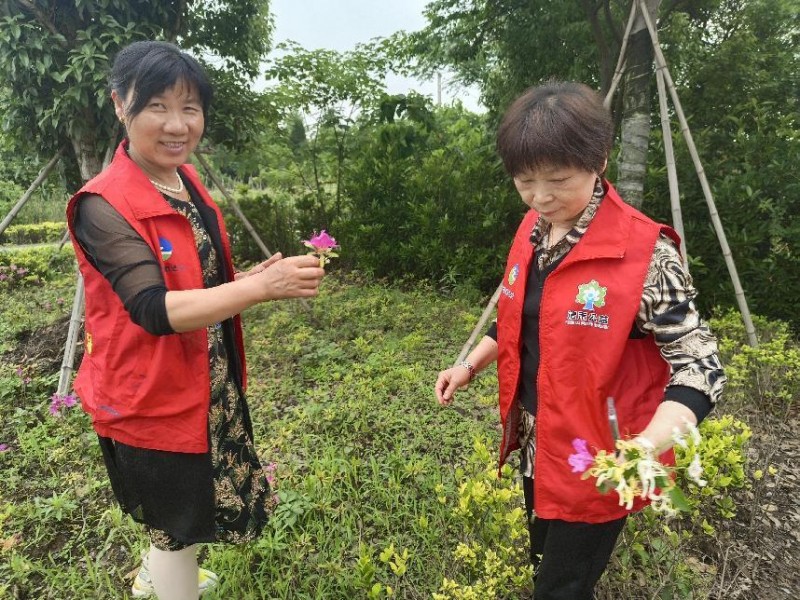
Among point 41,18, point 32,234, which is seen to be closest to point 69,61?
point 41,18

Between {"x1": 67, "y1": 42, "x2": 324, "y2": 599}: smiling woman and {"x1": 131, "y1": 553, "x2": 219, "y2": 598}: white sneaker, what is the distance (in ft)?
1.10

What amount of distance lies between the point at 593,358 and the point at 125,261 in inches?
43.4

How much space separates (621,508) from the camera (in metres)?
1.17

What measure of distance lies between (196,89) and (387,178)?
487cm

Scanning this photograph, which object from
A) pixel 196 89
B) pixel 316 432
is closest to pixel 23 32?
pixel 196 89

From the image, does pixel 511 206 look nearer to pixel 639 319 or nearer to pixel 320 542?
pixel 320 542

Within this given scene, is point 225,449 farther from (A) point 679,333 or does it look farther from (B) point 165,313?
(A) point 679,333

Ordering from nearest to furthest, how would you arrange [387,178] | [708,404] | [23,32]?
[708,404] → [23,32] → [387,178]

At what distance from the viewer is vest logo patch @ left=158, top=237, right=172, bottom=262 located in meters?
1.26

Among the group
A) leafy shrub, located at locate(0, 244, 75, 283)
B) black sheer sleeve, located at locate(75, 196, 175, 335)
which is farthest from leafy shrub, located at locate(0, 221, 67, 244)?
black sheer sleeve, located at locate(75, 196, 175, 335)

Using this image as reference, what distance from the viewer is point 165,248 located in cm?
127

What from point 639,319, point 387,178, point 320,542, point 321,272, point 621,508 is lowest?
point 320,542

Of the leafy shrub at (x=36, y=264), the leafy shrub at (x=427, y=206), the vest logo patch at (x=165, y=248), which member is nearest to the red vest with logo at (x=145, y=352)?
the vest logo patch at (x=165, y=248)

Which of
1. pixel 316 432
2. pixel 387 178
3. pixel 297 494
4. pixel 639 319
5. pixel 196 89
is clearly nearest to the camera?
pixel 639 319
